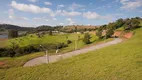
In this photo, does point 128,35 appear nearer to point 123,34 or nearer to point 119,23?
point 123,34

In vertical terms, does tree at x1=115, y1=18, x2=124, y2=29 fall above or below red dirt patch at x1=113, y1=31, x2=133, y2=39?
above

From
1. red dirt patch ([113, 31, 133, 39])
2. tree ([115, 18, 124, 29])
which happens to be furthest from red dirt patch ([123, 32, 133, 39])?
tree ([115, 18, 124, 29])

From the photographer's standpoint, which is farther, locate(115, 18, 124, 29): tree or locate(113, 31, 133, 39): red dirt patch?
locate(115, 18, 124, 29): tree

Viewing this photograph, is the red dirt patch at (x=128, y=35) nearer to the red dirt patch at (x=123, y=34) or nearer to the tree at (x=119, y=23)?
the red dirt patch at (x=123, y=34)

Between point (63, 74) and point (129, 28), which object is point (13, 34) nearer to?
point (129, 28)

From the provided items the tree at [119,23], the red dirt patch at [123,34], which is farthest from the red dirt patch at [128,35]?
the tree at [119,23]

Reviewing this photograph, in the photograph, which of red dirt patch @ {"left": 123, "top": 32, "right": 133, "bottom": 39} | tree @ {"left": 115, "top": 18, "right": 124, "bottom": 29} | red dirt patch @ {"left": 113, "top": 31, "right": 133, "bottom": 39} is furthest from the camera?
tree @ {"left": 115, "top": 18, "right": 124, "bottom": 29}

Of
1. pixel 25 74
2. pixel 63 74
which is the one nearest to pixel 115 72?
pixel 63 74

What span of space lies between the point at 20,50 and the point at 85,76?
59.3 meters

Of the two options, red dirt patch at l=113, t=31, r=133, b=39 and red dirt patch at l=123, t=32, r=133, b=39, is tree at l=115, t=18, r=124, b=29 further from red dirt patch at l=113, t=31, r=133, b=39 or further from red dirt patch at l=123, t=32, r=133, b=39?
red dirt patch at l=123, t=32, r=133, b=39

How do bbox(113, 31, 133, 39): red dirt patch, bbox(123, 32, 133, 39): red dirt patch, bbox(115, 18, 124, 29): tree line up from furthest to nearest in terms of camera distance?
bbox(115, 18, 124, 29): tree → bbox(113, 31, 133, 39): red dirt patch → bbox(123, 32, 133, 39): red dirt patch

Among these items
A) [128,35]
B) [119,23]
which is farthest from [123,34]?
[119,23]

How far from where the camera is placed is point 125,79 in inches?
672

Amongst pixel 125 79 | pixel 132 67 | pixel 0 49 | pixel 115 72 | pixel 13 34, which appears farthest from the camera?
pixel 13 34
